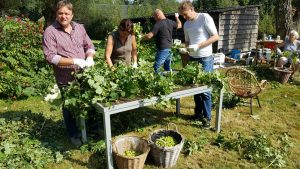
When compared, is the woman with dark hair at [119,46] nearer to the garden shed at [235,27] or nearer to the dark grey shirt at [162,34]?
the dark grey shirt at [162,34]

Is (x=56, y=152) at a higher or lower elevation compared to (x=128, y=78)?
lower

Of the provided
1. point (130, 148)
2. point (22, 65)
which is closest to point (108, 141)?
point (130, 148)

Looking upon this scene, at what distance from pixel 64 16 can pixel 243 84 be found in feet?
12.4

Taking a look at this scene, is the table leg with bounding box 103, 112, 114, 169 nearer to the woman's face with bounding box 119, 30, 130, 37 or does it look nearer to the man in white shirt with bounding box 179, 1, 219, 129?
the woman's face with bounding box 119, 30, 130, 37

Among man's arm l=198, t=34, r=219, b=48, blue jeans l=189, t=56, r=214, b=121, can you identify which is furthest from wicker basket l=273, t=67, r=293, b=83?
man's arm l=198, t=34, r=219, b=48

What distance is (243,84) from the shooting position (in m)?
5.83

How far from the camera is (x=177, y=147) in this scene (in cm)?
376

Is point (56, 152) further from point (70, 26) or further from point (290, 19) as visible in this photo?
point (290, 19)

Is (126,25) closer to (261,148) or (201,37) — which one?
(201,37)

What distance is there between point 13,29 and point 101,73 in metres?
5.24

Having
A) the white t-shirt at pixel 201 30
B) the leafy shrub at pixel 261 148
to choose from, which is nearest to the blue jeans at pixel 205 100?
the white t-shirt at pixel 201 30

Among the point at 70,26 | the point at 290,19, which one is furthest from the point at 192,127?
the point at 290,19

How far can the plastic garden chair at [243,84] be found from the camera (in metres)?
5.71

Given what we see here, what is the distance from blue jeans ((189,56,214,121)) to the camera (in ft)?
15.8
